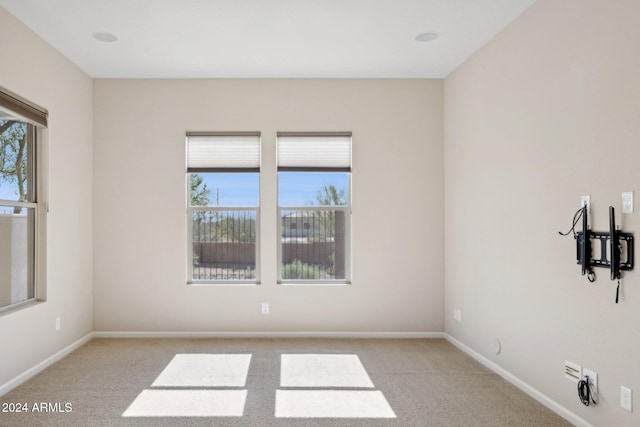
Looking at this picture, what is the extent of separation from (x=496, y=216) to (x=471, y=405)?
5.17ft

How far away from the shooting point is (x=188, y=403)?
122 inches

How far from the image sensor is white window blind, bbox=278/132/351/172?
4.88 meters

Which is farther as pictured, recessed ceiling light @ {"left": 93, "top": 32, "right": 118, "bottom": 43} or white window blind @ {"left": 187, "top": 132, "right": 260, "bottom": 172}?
white window blind @ {"left": 187, "top": 132, "right": 260, "bottom": 172}

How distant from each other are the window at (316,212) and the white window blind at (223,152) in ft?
1.11

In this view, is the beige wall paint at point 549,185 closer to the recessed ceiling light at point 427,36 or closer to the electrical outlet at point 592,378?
the electrical outlet at point 592,378

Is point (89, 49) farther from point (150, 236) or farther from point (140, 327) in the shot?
point (140, 327)

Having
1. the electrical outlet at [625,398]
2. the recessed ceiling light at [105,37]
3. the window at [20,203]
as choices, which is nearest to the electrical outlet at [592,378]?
the electrical outlet at [625,398]

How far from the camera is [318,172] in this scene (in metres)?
Answer: 4.93

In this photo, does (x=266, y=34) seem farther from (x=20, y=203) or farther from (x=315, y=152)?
(x=20, y=203)

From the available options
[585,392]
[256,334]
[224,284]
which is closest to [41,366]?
[224,284]

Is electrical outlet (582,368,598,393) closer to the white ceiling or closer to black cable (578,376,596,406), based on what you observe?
black cable (578,376,596,406)

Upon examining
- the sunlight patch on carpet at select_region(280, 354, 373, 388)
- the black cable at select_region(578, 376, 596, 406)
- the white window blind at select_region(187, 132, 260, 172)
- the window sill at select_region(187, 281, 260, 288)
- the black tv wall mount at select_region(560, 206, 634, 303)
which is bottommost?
the sunlight patch on carpet at select_region(280, 354, 373, 388)

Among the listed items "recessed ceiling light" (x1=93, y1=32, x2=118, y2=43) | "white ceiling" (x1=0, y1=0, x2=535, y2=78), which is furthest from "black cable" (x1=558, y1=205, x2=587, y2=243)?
"recessed ceiling light" (x1=93, y1=32, x2=118, y2=43)

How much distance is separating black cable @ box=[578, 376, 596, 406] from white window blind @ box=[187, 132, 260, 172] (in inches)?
140
